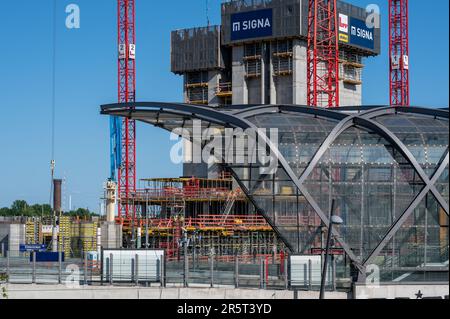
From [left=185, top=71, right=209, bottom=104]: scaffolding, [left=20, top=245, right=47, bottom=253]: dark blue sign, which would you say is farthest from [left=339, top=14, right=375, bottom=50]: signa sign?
[left=20, top=245, right=47, bottom=253]: dark blue sign

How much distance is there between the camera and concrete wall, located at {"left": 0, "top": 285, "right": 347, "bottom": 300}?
39.9 meters

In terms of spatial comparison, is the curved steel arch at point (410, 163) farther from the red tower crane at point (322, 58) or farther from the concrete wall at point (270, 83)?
the concrete wall at point (270, 83)

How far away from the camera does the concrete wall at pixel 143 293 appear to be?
39.9m

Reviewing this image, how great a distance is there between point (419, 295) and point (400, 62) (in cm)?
9814

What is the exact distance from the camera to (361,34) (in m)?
135

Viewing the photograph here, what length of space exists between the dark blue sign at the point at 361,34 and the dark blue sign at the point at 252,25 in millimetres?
14076

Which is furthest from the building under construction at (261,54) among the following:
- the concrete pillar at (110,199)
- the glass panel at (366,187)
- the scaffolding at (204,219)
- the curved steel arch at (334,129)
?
the glass panel at (366,187)

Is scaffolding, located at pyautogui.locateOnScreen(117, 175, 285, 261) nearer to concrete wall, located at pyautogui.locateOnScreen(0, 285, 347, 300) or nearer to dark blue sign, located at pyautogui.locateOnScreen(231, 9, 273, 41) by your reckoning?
dark blue sign, located at pyautogui.locateOnScreen(231, 9, 273, 41)

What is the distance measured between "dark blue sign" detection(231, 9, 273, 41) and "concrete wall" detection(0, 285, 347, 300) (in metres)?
85.5

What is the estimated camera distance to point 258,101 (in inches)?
4916

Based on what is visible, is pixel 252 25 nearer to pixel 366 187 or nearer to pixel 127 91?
pixel 127 91

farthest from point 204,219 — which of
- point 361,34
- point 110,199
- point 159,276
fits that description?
point 159,276
